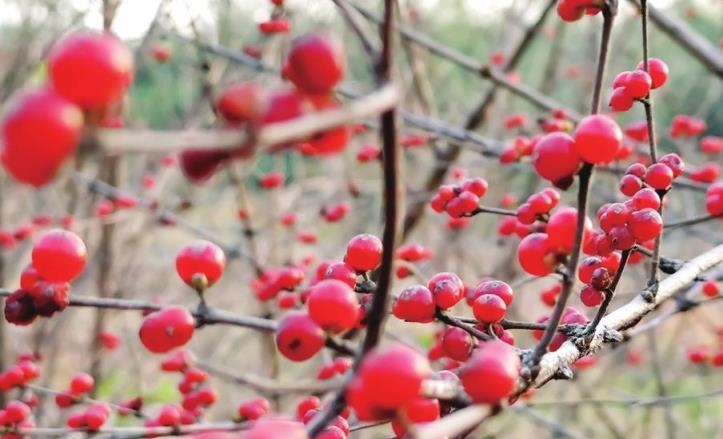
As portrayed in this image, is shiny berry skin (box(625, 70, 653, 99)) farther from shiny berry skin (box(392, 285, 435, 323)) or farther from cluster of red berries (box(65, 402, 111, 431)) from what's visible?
cluster of red berries (box(65, 402, 111, 431))

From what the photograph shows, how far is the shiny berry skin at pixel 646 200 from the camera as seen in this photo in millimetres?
1186

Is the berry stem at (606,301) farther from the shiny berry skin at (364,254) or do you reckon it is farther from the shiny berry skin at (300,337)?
the shiny berry skin at (300,337)

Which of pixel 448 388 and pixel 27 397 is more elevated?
pixel 27 397

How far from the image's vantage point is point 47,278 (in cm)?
103

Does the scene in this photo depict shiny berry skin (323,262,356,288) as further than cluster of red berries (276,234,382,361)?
Yes

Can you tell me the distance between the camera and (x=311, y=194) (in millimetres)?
7367

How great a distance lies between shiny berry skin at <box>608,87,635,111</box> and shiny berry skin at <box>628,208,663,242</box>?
0.77 ft

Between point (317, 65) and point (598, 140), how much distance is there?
394 mm

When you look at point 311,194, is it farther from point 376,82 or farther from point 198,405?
point 376,82

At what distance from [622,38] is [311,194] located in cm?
341

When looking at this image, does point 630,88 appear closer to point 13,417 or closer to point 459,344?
point 459,344

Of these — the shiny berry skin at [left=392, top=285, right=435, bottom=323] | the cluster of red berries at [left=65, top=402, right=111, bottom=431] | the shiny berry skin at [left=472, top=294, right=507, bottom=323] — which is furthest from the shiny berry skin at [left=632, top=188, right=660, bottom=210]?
the cluster of red berries at [left=65, top=402, right=111, bottom=431]

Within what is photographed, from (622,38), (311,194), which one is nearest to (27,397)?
(622,38)

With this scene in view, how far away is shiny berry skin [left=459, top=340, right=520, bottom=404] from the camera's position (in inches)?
29.1
